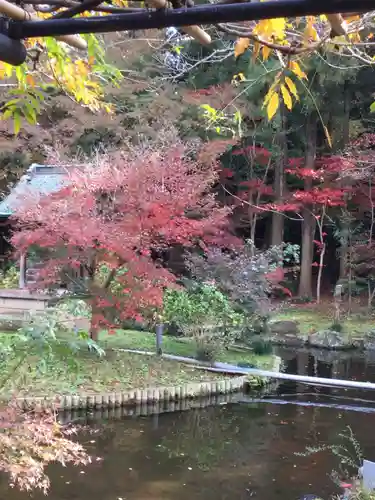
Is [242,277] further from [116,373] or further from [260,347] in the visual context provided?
[116,373]

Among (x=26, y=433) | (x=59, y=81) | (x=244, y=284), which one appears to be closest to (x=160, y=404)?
(x=244, y=284)

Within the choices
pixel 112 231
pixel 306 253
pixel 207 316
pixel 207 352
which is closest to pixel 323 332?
pixel 306 253

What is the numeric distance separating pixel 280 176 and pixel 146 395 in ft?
29.2

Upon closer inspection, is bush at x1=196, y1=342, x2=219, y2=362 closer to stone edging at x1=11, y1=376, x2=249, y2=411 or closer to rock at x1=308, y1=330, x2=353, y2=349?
stone edging at x1=11, y1=376, x2=249, y2=411

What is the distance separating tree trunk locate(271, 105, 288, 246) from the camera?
13.9 meters

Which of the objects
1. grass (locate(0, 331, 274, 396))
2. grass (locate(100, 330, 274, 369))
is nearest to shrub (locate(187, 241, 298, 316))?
grass (locate(100, 330, 274, 369))

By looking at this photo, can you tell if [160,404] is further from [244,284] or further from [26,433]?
[26,433]

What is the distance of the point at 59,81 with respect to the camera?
7.95ft

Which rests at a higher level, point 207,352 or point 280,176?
point 280,176

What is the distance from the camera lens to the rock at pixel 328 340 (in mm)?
10998

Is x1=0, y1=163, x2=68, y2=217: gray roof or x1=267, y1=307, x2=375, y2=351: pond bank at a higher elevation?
x1=0, y1=163, x2=68, y2=217: gray roof

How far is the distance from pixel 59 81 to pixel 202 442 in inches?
159

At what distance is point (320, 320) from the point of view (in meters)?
12.6

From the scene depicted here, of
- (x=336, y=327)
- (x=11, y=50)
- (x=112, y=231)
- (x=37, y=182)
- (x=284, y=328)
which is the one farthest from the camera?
(x=284, y=328)
